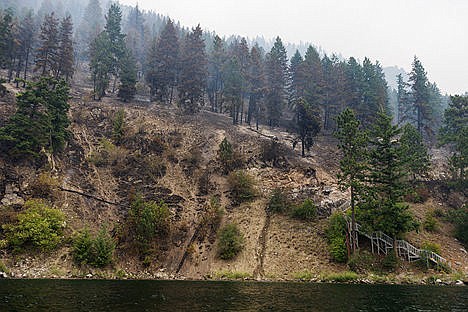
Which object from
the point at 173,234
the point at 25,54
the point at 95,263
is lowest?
the point at 95,263

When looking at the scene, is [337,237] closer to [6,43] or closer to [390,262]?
[390,262]

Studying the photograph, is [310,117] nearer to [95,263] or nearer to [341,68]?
[341,68]

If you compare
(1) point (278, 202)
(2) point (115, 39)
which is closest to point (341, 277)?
(1) point (278, 202)

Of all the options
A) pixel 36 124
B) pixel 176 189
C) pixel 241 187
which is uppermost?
pixel 36 124

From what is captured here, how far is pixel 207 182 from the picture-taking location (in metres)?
51.2

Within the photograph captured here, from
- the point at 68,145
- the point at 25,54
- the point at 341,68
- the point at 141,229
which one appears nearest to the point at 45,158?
the point at 68,145

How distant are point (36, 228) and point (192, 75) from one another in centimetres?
4293

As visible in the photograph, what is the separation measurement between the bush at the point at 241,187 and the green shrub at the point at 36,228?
2276 centimetres

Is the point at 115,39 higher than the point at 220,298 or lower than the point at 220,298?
higher

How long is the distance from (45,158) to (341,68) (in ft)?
204

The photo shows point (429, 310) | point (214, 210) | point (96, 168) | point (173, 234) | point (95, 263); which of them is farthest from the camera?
point (96, 168)

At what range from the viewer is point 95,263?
35.2 metres

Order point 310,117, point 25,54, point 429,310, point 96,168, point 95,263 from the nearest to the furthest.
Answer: point 429,310, point 95,263, point 96,168, point 310,117, point 25,54

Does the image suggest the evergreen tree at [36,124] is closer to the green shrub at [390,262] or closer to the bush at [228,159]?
the bush at [228,159]
